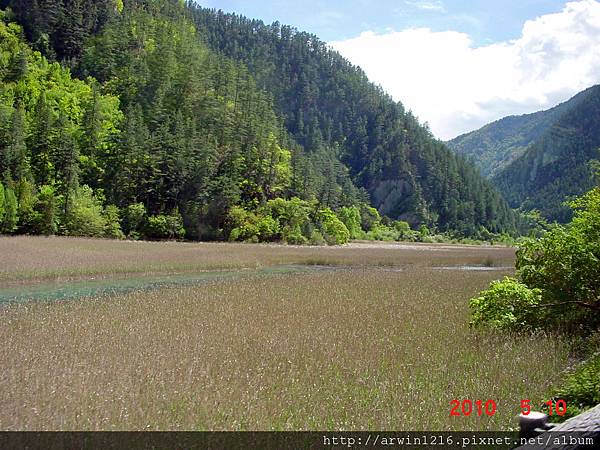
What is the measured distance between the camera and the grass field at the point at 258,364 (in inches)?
244

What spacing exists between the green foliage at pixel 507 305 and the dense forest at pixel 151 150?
163ft

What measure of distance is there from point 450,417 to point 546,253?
712 cm

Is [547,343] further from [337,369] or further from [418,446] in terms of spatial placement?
[418,446]

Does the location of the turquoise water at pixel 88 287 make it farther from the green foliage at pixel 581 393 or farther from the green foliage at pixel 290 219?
the green foliage at pixel 290 219

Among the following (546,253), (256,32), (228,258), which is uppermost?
(256,32)

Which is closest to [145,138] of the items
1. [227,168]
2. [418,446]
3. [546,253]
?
[227,168]

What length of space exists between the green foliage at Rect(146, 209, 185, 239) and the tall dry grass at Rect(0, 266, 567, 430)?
47418 millimetres

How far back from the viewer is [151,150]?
2643 inches

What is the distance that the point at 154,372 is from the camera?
792cm

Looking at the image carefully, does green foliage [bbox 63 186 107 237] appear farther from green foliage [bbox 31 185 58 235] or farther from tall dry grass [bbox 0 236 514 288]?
tall dry grass [bbox 0 236 514 288]

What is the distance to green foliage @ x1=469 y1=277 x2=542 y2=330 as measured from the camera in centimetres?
1123

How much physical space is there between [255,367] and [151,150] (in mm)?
62720
